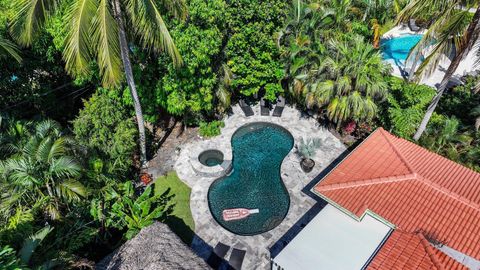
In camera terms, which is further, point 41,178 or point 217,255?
point 217,255

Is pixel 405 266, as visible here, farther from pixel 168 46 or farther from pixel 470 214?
pixel 168 46

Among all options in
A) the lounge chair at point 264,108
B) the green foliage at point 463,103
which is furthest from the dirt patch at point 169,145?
the green foliage at point 463,103

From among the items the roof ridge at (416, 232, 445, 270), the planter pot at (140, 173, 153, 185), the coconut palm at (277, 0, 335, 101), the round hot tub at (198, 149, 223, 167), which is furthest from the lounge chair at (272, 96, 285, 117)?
the roof ridge at (416, 232, 445, 270)

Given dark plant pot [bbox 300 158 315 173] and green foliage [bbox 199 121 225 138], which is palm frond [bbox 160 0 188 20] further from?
dark plant pot [bbox 300 158 315 173]

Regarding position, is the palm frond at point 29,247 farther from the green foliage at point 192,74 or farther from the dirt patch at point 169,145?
the green foliage at point 192,74

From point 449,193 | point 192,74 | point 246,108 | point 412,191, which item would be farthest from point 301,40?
point 449,193

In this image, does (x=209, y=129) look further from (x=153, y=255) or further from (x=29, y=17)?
(x=29, y=17)
